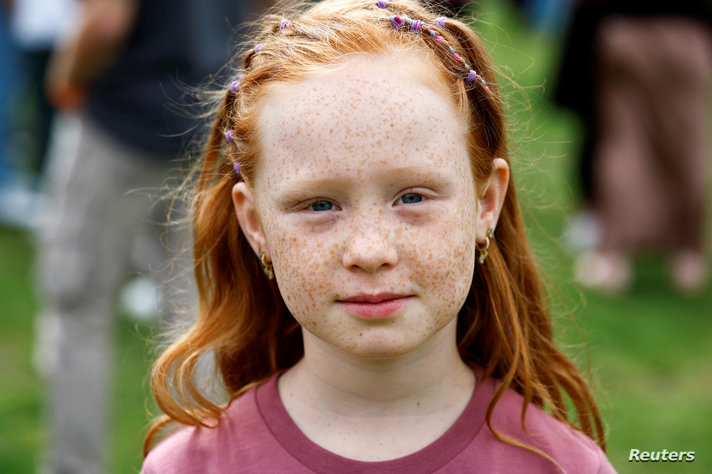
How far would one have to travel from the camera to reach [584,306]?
4.43m

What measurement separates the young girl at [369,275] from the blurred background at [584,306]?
470 millimetres

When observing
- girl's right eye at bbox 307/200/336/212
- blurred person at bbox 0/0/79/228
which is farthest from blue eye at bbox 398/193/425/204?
blurred person at bbox 0/0/79/228

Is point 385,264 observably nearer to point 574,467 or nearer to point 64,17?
point 574,467

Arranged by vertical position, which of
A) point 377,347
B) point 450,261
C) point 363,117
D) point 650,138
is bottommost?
point 650,138

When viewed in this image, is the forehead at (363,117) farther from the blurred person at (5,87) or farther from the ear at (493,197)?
the blurred person at (5,87)

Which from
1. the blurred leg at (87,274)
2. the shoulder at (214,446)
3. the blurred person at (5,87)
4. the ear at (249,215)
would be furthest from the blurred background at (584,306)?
the shoulder at (214,446)

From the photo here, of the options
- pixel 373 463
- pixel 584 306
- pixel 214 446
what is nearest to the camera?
pixel 373 463

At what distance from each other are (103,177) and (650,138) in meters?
3.54

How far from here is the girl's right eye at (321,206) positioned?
173cm

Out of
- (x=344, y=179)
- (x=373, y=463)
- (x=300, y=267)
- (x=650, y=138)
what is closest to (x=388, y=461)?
(x=373, y=463)

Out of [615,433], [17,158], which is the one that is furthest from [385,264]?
[17,158]

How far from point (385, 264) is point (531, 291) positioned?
1.98 ft

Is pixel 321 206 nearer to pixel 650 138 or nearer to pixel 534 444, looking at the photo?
pixel 534 444

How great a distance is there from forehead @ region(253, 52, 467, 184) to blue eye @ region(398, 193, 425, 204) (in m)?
0.06
